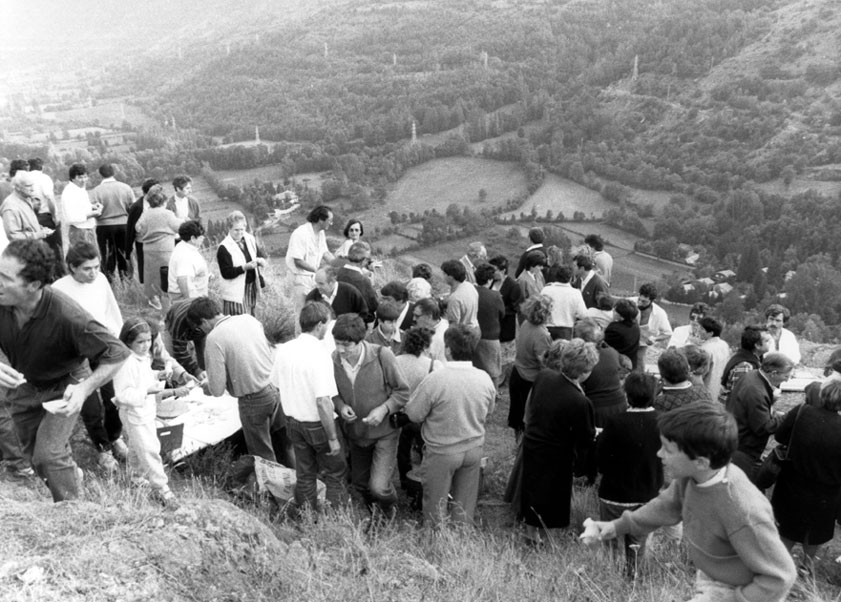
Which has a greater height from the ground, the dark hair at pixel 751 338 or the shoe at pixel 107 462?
the dark hair at pixel 751 338

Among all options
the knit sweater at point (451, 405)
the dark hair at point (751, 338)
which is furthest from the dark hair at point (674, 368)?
the dark hair at point (751, 338)

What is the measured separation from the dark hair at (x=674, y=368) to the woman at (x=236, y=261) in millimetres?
4059

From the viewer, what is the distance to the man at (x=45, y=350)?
3.03 meters

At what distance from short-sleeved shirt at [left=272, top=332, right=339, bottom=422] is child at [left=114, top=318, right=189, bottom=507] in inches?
32.9

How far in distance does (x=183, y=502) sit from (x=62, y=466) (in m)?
0.67

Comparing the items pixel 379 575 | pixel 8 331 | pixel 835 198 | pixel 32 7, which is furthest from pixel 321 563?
pixel 32 7

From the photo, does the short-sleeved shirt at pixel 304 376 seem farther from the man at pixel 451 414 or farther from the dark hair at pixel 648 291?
the dark hair at pixel 648 291

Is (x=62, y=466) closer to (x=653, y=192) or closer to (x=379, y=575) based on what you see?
(x=379, y=575)

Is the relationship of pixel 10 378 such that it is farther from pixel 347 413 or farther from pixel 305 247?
pixel 305 247

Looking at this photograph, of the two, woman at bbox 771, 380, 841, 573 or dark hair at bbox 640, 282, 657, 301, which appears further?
dark hair at bbox 640, 282, 657, 301

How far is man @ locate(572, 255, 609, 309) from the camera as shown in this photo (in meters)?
6.92

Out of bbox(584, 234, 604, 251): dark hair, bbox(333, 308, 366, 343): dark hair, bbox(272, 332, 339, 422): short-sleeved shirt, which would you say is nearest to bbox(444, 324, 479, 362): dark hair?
bbox(333, 308, 366, 343): dark hair

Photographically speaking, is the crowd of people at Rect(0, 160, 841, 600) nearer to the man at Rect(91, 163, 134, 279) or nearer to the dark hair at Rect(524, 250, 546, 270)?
the dark hair at Rect(524, 250, 546, 270)

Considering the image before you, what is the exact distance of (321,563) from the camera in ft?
11.0
